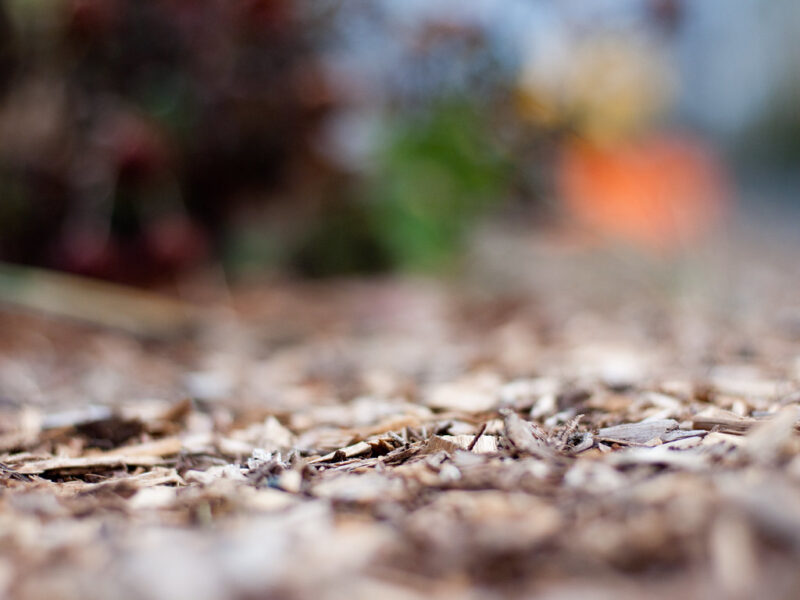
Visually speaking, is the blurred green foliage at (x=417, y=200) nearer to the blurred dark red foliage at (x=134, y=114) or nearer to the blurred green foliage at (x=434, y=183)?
the blurred green foliage at (x=434, y=183)

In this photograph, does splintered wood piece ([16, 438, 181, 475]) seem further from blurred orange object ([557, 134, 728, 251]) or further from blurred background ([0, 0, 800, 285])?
blurred orange object ([557, 134, 728, 251])

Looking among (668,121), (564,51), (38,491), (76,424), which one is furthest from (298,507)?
(668,121)

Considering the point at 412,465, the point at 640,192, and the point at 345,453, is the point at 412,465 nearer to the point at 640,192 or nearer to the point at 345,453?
the point at 345,453

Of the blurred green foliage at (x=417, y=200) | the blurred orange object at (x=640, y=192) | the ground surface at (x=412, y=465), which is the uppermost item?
the blurred orange object at (x=640, y=192)

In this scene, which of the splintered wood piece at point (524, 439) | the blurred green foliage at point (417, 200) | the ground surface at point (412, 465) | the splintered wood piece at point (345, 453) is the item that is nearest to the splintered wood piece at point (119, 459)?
the ground surface at point (412, 465)

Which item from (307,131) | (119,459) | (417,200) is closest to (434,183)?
(417,200)
